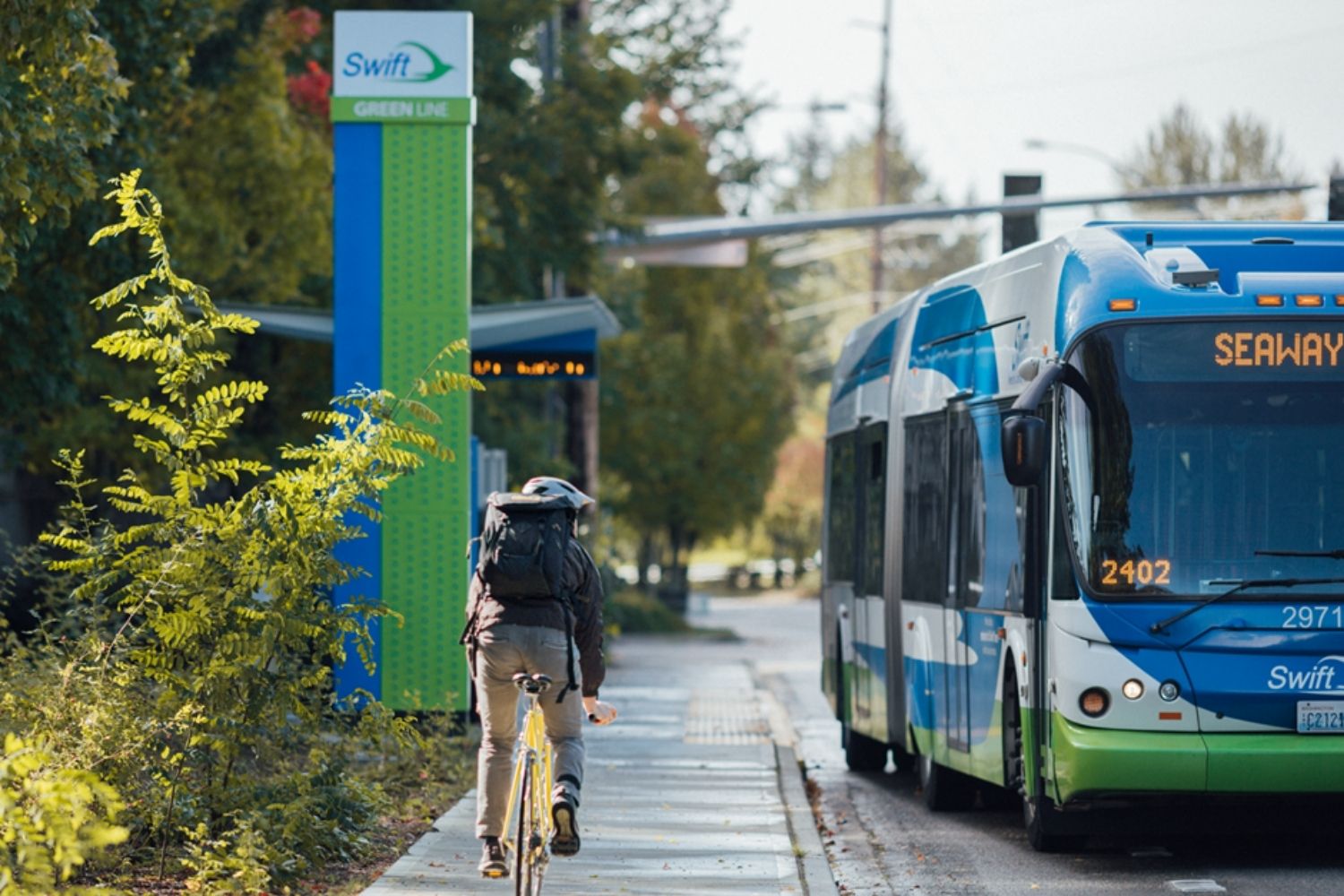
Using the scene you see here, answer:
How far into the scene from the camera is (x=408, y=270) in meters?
16.7

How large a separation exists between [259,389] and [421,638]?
6.06m

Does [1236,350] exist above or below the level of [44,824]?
above

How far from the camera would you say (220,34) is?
2295 cm

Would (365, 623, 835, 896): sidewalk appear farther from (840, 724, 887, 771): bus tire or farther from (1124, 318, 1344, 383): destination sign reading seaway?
(1124, 318, 1344, 383): destination sign reading seaway

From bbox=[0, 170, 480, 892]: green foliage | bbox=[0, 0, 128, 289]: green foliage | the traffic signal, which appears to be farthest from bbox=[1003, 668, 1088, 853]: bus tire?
the traffic signal

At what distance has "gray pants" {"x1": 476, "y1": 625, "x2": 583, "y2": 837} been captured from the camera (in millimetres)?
9297

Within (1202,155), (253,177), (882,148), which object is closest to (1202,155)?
(1202,155)

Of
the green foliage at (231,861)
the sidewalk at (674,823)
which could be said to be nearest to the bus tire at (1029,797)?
the sidewalk at (674,823)

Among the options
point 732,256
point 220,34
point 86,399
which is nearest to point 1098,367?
point 220,34

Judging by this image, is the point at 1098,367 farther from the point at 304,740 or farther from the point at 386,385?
Answer: the point at 386,385

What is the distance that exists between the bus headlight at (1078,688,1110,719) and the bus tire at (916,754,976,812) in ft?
12.6

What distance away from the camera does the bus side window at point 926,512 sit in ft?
47.6

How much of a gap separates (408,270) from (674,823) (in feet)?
16.2

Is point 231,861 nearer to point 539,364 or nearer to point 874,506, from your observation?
point 874,506
